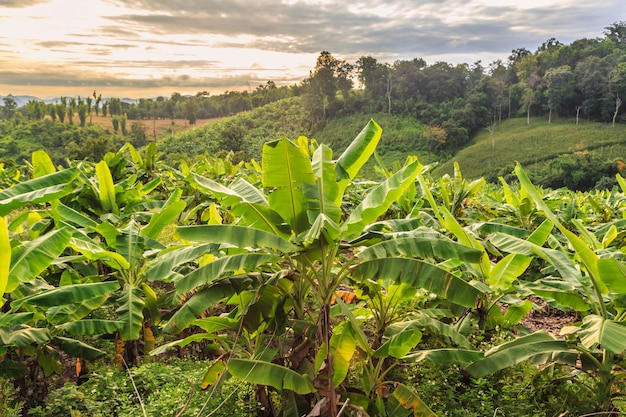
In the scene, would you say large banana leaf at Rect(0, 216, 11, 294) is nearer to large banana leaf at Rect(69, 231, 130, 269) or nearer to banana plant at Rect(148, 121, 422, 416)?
banana plant at Rect(148, 121, 422, 416)

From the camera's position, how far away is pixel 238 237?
2.78 meters

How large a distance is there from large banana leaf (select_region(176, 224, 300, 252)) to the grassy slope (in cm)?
5006

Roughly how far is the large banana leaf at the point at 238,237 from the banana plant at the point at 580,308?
62.9 inches

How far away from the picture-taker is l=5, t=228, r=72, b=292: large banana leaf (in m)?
2.82

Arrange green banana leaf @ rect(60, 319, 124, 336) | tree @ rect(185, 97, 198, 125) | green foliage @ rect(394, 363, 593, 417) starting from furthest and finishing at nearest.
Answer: tree @ rect(185, 97, 198, 125) → green banana leaf @ rect(60, 319, 124, 336) → green foliage @ rect(394, 363, 593, 417)

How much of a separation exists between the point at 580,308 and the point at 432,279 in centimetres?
131

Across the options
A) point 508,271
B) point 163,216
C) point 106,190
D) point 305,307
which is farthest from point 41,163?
point 508,271

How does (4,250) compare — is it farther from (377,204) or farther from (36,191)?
(377,204)

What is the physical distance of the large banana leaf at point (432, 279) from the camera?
2719 mm

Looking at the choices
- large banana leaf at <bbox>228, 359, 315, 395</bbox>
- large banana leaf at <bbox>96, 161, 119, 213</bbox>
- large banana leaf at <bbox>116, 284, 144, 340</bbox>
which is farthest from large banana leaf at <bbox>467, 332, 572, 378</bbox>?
large banana leaf at <bbox>96, 161, 119, 213</bbox>

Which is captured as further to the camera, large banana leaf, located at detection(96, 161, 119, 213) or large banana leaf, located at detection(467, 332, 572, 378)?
large banana leaf, located at detection(96, 161, 119, 213)

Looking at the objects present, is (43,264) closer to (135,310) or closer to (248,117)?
(135,310)

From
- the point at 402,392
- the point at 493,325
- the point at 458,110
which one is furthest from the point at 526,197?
the point at 458,110

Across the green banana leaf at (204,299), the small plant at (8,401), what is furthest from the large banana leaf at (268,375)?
the small plant at (8,401)
